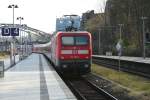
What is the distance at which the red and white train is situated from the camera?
106 feet

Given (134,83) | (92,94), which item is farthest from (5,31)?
(92,94)

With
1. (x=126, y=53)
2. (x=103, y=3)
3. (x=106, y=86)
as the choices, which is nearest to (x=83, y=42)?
(x=106, y=86)

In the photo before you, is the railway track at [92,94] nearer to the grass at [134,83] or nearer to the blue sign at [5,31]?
the grass at [134,83]

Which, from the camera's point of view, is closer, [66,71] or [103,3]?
[66,71]

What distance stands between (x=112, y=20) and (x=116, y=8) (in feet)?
16.0

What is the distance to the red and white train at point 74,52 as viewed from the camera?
106ft

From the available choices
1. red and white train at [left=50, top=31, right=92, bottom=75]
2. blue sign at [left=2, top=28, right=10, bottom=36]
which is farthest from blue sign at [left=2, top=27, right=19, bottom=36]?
red and white train at [left=50, top=31, right=92, bottom=75]

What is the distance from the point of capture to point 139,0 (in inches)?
3595

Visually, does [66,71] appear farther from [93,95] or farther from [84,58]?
[93,95]

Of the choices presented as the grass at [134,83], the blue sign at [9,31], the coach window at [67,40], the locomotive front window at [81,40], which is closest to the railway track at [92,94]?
the grass at [134,83]

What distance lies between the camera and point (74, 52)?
3250 centimetres

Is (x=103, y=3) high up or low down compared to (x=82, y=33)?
up

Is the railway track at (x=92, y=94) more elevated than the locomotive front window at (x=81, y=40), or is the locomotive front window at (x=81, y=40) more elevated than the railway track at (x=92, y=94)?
the locomotive front window at (x=81, y=40)

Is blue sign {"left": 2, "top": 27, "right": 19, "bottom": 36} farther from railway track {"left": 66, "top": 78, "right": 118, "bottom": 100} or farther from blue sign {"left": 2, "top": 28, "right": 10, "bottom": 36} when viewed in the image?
railway track {"left": 66, "top": 78, "right": 118, "bottom": 100}
